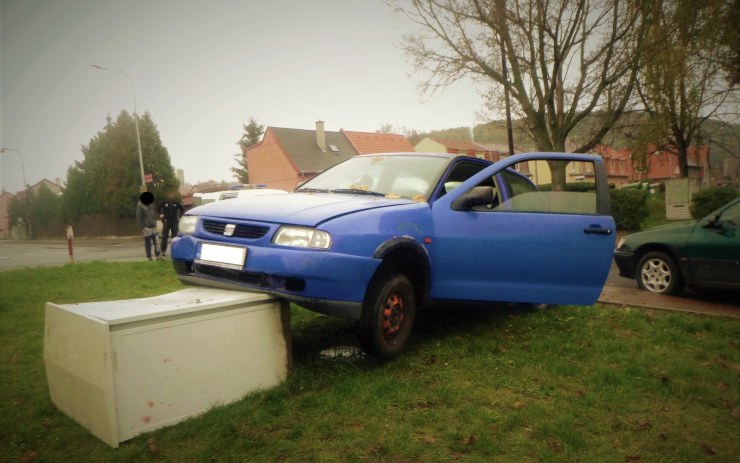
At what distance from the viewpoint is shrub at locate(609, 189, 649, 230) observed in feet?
59.2

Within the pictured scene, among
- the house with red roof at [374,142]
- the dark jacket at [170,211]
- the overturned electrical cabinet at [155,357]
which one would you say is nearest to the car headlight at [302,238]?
the overturned electrical cabinet at [155,357]

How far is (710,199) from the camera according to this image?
1945 cm

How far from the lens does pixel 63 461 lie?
2.62 m

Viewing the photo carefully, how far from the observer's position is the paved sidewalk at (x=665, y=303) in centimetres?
584

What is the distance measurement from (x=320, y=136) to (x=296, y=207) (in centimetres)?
4200

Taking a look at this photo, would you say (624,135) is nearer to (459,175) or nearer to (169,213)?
(169,213)

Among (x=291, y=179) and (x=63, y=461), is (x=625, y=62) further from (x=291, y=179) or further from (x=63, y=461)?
(x=291, y=179)

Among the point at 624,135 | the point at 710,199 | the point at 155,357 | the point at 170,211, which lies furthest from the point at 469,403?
the point at 624,135

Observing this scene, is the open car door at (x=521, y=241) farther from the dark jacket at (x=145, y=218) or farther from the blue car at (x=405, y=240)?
the dark jacket at (x=145, y=218)

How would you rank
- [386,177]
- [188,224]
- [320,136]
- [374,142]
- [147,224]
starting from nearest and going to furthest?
[188,224]
[386,177]
[147,224]
[320,136]
[374,142]

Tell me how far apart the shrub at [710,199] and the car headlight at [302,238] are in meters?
20.1

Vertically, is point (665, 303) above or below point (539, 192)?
below

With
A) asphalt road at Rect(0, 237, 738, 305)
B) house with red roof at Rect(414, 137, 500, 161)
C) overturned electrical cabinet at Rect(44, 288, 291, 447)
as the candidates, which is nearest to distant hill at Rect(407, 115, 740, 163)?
asphalt road at Rect(0, 237, 738, 305)

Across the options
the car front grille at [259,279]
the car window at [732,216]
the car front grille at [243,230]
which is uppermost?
the car front grille at [243,230]
